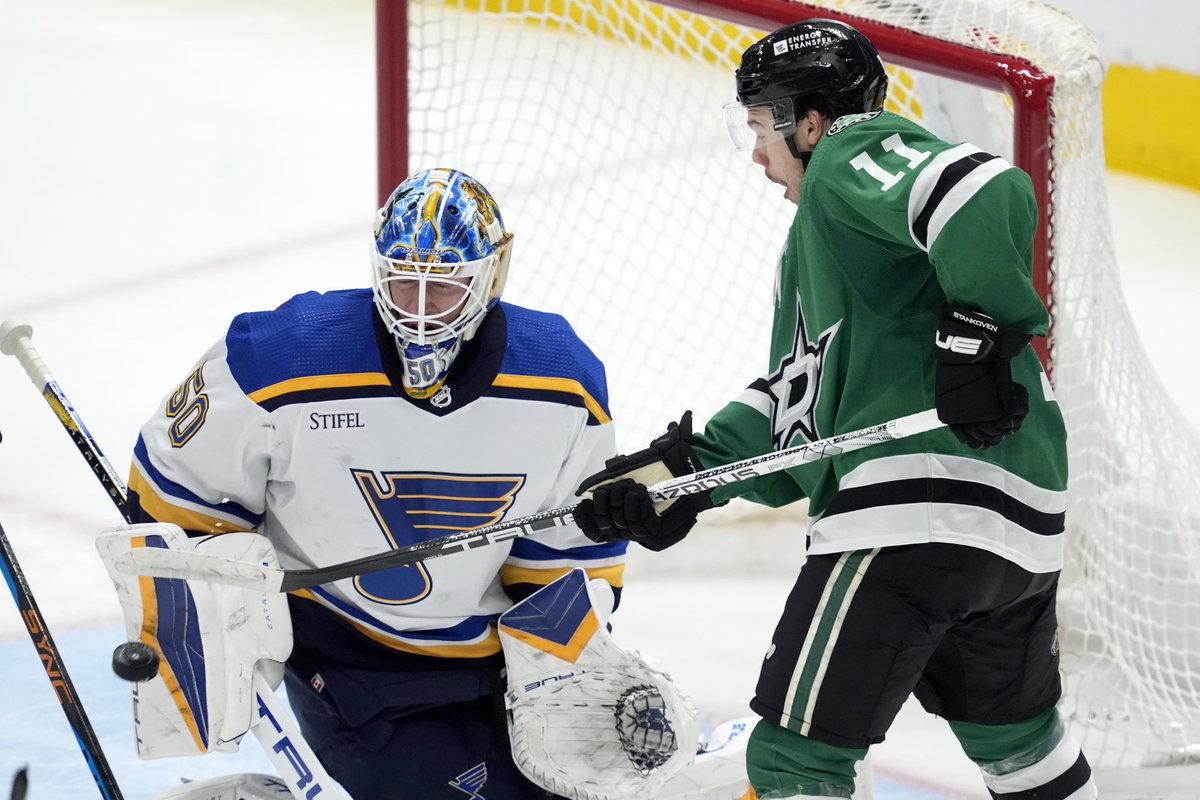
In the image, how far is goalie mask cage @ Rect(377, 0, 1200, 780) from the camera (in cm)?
271

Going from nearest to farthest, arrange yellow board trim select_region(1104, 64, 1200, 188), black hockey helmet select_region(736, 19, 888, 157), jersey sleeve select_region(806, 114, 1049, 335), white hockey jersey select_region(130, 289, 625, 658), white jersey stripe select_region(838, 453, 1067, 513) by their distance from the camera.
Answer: jersey sleeve select_region(806, 114, 1049, 335)
white jersey stripe select_region(838, 453, 1067, 513)
black hockey helmet select_region(736, 19, 888, 157)
white hockey jersey select_region(130, 289, 625, 658)
yellow board trim select_region(1104, 64, 1200, 188)

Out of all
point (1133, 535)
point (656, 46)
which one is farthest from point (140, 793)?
point (656, 46)

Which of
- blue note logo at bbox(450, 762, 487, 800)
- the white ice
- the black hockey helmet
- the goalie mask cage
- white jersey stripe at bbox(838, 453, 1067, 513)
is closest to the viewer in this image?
white jersey stripe at bbox(838, 453, 1067, 513)

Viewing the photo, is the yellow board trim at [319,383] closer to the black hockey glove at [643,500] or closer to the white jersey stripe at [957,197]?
the black hockey glove at [643,500]

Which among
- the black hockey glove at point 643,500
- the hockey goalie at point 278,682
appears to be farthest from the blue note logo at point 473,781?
the black hockey glove at point 643,500

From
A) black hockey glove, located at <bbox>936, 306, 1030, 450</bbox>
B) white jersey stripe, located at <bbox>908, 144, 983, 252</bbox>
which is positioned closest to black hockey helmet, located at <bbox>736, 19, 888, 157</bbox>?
white jersey stripe, located at <bbox>908, 144, 983, 252</bbox>

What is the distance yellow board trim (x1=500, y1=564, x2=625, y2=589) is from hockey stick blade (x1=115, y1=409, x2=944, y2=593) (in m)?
0.16

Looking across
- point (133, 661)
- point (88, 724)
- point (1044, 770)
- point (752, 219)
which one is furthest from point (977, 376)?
point (752, 219)

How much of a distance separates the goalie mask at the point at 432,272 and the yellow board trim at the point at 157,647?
404 millimetres

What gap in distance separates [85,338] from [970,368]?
10.8 ft

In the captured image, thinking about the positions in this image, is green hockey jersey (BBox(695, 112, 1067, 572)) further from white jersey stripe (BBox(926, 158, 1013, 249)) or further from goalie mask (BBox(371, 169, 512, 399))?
goalie mask (BBox(371, 169, 512, 399))

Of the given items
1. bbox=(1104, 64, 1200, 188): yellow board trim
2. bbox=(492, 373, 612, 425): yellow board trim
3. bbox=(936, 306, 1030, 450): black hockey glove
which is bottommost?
bbox=(1104, 64, 1200, 188): yellow board trim

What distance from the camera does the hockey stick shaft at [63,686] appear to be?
217 centimetres

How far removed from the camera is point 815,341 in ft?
6.40
